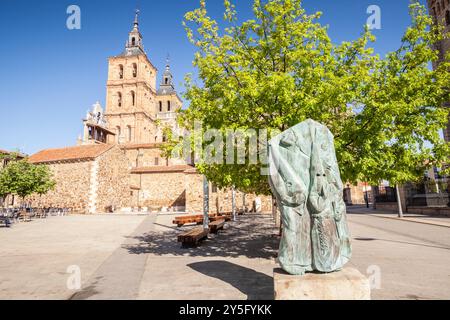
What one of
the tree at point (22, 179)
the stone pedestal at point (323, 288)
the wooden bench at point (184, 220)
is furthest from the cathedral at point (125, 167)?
the stone pedestal at point (323, 288)

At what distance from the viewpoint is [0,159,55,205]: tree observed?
21.2m

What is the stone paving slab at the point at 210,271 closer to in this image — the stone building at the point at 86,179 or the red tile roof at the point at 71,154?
the stone building at the point at 86,179

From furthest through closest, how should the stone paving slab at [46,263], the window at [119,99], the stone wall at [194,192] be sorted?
1. the window at [119,99]
2. the stone wall at [194,192]
3. the stone paving slab at [46,263]

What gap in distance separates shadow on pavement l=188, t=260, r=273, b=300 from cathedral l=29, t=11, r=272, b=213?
16.4 m

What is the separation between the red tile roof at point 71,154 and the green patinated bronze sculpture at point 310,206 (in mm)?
30681

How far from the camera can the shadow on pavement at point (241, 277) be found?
4745mm

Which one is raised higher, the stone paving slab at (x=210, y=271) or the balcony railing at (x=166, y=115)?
the balcony railing at (x=166, y=115)

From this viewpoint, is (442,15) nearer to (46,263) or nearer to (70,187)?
(46,263)

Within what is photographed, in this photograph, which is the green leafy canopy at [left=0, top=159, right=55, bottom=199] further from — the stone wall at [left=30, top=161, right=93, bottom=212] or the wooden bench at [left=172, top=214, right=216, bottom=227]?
the wooden bench at [left=172, top=214, right=216, bottom=227]

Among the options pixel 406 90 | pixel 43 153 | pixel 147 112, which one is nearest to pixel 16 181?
pixel 43 153

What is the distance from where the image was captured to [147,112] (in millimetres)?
53906

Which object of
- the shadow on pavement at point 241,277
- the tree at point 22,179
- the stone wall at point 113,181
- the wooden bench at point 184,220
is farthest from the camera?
the stone wall at point 113,181

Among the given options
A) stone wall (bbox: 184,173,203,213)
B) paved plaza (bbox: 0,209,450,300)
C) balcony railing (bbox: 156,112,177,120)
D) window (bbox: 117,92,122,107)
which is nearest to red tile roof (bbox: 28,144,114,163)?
stone wall (bbox: 184,173,203,213)
